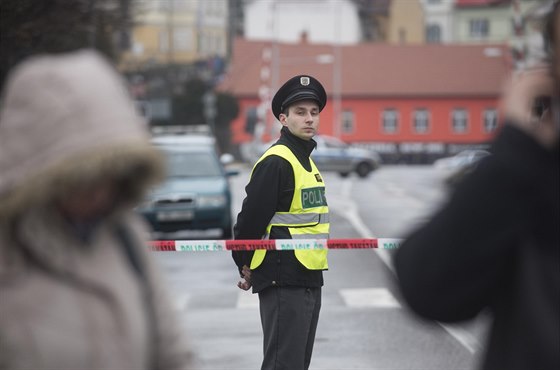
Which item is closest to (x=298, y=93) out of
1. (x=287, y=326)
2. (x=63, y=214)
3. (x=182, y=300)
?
(x=287, y=326)

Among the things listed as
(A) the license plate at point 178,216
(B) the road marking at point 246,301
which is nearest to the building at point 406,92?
(A) the license plate at point 178,216

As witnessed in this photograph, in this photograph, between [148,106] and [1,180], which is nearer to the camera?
[1,180]

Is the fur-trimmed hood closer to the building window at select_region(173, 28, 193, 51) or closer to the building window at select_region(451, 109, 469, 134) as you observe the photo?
the building window at select_region(451, 109, 469, 134)

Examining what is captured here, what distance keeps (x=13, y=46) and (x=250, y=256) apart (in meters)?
12.7

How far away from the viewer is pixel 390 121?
286 ft

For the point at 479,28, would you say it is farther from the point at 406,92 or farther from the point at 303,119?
the point at 303,119

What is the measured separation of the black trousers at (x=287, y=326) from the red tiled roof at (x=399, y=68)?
79.7 metres

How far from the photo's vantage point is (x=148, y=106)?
2874 inches

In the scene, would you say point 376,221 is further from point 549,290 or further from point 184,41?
point 184,41

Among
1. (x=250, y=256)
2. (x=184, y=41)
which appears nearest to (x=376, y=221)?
(x=250, y=256)

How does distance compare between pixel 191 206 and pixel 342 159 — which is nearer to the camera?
pixel 191 206

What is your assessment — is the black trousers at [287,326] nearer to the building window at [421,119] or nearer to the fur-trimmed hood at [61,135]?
the fur-trimmed hood at [61,135]

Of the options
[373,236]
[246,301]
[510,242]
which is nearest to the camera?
[510,242]

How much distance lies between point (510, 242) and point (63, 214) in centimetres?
93
